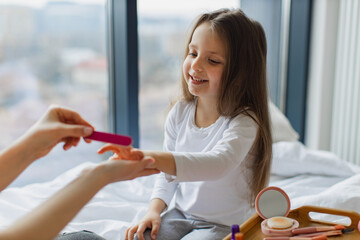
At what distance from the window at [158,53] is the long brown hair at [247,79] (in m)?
1.06

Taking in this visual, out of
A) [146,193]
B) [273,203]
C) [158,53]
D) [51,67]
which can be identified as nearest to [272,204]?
[273,203]

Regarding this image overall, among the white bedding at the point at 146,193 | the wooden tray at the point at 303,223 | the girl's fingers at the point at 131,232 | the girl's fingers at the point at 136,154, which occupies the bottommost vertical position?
the white bedding at the point at 146,193

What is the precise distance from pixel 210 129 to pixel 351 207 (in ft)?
1.62

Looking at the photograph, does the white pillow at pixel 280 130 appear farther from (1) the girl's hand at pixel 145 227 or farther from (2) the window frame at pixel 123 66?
(1) the girl's hand at pixel 145 227

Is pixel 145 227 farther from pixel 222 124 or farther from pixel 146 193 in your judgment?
pixel 146 193

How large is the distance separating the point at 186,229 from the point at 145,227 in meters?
0.12

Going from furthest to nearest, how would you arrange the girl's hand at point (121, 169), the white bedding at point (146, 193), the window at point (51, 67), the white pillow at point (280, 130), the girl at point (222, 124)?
the white pillow at point (280, 130)
the window at point (51, 67)
the white bedding at point (146, 193)
the girl at point (222, 124)
the girl's hand at point (121, 169)

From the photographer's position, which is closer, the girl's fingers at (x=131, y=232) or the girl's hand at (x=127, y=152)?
the girl's hand at (x=127, y=152)

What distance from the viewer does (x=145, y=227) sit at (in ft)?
3.60

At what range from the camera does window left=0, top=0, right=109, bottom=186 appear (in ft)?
5.86

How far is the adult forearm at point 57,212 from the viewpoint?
60 cm

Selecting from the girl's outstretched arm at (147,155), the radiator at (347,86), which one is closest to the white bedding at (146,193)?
the girl's outstretched arm at (147,155)

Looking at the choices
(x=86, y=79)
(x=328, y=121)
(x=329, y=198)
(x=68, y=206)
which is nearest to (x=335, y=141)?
(x=328, y=121)

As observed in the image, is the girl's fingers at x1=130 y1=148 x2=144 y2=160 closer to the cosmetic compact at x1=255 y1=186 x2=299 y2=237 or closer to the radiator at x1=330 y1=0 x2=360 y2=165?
the cosmetic compact at x1=255 y1=186 x2=299 y2=237
